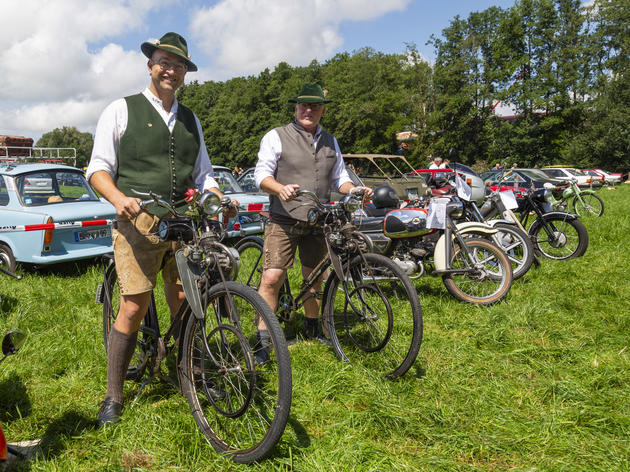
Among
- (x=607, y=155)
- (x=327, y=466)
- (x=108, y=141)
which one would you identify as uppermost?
(x=607, y=155)

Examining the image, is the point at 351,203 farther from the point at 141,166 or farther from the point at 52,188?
the point at 52,188

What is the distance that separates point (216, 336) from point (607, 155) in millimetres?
45049

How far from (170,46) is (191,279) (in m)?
1.25

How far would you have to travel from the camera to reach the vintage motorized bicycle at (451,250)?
5062 millimetres

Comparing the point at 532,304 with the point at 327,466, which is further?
the point at 532,304

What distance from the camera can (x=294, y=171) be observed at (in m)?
3.64

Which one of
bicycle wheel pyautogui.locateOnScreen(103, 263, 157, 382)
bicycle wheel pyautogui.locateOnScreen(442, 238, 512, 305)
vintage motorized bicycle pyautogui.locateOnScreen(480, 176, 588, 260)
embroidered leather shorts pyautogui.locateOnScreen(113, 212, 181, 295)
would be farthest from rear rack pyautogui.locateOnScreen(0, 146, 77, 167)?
vintage motorized bicycle pyautogui.locateOnScreen(480, 176, 588, 260)

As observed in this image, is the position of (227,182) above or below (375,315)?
above

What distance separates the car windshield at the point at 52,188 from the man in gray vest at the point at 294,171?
4322 mm

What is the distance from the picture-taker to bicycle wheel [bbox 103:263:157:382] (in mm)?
3043

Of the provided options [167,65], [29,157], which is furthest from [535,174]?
[29,157]

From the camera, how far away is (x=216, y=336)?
244 cm

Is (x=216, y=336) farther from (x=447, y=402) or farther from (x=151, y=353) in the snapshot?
(x=447, y=402)

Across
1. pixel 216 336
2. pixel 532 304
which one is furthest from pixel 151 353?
pixel 532 304
